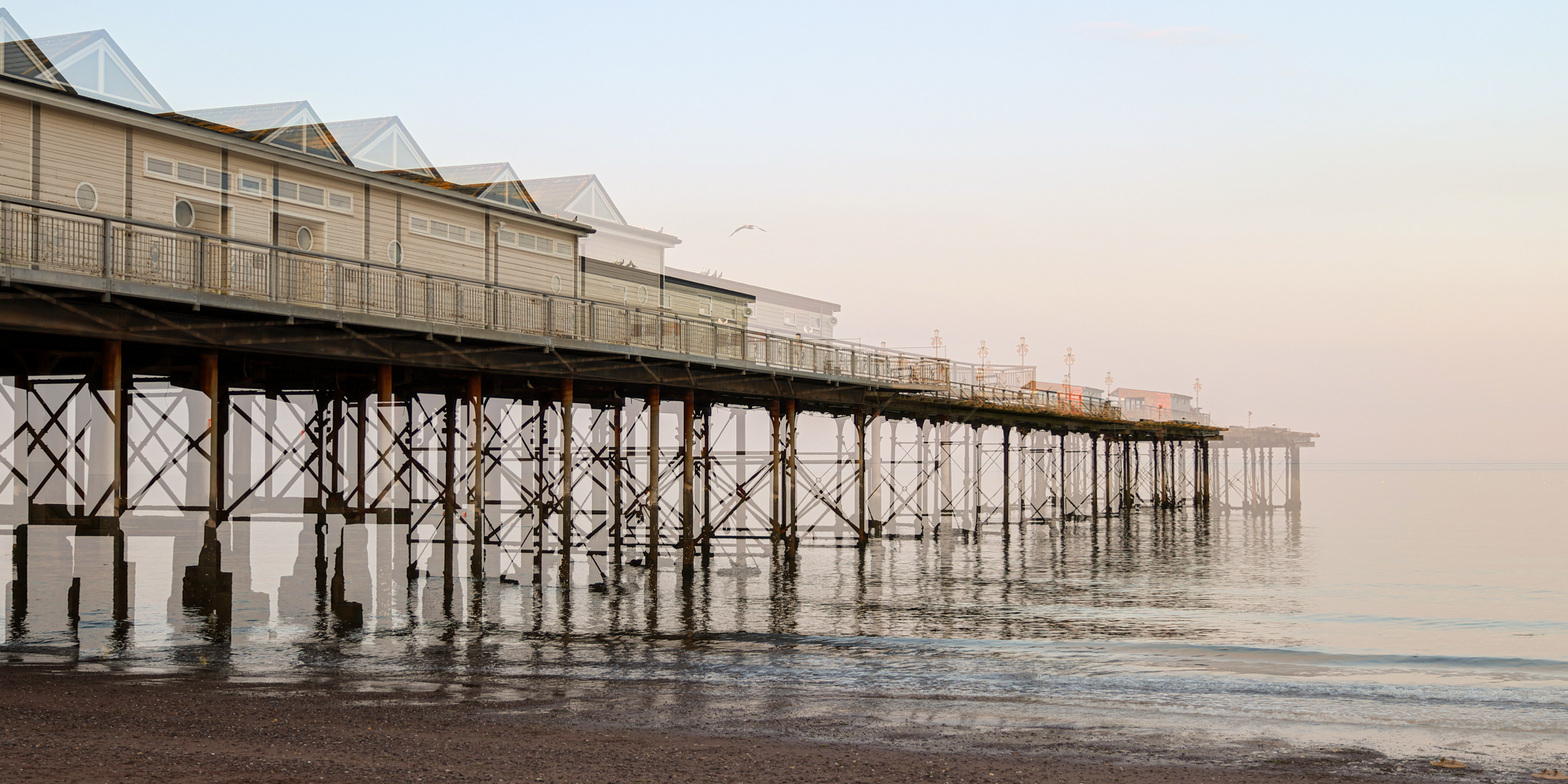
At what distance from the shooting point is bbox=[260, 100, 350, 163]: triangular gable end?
2312cm

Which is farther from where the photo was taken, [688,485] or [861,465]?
[861,465]

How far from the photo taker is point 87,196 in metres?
19.0

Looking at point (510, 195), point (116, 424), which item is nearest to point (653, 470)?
point (510, 195)

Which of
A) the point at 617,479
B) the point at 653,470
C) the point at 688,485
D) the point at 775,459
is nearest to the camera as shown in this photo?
the point at 653,470

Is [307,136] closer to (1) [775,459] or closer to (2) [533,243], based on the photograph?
(2) [533,243]

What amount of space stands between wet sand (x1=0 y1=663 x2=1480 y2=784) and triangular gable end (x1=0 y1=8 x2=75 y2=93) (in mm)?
9962

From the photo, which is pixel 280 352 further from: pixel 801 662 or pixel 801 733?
pixel 801 733

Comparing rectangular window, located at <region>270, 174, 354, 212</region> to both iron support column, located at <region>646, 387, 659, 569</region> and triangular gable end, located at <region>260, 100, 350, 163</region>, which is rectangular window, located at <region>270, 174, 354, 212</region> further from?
iron support column, located at <region>646, 387, 659, 569</region>

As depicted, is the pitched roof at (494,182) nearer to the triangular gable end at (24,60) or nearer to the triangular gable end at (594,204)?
the triangular gable end at (594,204)

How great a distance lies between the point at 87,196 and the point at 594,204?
63.3ft

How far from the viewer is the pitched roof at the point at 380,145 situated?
26.0m

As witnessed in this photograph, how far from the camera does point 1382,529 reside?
65.9 metres

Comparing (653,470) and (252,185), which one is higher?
(252,185)

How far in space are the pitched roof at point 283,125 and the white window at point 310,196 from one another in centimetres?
70
